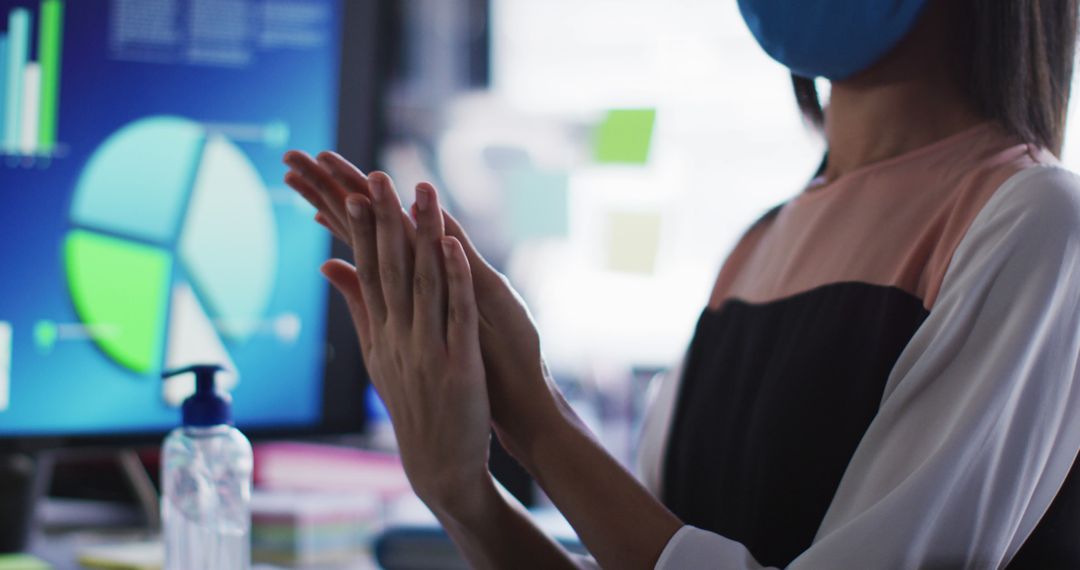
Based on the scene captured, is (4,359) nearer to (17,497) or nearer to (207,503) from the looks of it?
(17,497)

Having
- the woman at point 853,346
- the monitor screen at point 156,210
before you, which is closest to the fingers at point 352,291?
the woman at point 853,346

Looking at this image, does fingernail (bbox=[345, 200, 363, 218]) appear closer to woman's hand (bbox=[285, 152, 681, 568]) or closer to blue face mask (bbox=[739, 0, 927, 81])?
woman's hand (bbox=[285, 152, 681, 568])

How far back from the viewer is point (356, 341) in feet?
4.14

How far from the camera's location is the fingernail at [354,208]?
2.50 ft

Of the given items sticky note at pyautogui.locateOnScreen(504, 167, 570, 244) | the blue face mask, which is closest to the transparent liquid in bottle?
the blue face mask

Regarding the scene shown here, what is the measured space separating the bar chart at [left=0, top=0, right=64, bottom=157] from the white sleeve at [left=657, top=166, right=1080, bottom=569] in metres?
0.76

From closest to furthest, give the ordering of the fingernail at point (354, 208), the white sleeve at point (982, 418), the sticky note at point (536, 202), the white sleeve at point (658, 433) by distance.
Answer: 1. the white sleeve at point (982, 418)
2. the fingernail at point (354, 208)
3. the white sleeve at point (658, 433)
4. the sticky note at point (536, 202)

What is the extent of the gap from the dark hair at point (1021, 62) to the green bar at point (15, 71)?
85cm

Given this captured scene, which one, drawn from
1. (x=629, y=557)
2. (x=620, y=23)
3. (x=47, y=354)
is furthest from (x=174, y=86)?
(x=620, y=23)

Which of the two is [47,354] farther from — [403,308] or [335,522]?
[403,308]

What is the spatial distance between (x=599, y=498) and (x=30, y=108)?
721 millimetres

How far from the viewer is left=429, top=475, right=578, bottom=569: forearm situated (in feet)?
2.68

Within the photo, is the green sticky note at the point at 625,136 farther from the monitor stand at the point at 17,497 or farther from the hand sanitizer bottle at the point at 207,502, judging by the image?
the hand sanitizer bottle at the point at 207,502

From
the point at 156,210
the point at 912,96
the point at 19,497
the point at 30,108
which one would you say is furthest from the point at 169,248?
the point at 912,96
